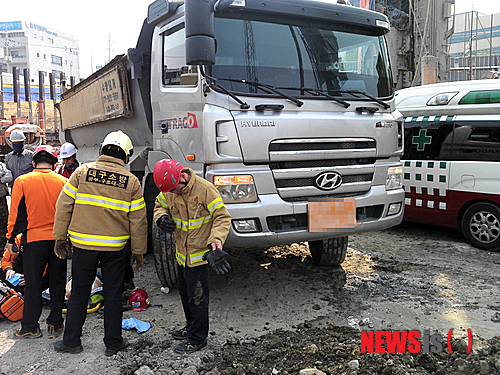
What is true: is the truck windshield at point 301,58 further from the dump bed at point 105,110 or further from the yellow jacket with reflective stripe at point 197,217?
the dump bed at point 105,110

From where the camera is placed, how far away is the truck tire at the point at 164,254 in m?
4.34

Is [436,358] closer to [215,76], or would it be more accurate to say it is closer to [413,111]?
[215,76]

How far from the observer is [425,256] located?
5.99 meters

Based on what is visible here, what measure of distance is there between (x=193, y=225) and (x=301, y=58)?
1940 mm

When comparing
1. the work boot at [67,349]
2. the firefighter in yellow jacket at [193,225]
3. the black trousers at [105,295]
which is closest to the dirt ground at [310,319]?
the work boot at [67,349]

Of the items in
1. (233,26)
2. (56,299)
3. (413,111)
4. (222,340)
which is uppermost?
(233,26)

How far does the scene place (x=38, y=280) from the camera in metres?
3.78

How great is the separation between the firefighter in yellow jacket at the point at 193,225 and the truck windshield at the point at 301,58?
104cm

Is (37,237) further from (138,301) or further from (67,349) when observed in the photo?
(138,301)

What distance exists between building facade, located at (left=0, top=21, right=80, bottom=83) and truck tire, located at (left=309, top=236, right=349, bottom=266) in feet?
210

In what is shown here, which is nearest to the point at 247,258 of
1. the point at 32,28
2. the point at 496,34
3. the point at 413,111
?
the point at 413,111

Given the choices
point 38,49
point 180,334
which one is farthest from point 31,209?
point 38,49

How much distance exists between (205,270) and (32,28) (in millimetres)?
79836

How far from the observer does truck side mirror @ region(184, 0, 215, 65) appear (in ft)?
11.6
